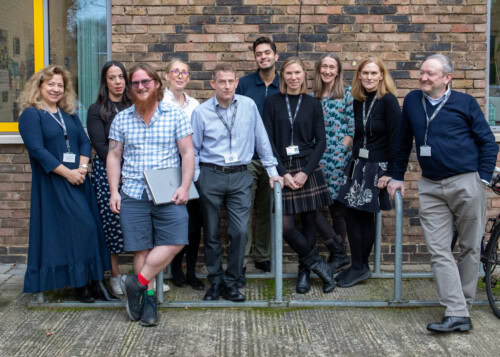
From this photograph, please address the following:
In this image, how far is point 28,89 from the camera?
480cm

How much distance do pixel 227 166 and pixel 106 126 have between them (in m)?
1.01

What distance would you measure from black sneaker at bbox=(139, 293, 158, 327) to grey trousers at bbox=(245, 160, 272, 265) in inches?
49.1

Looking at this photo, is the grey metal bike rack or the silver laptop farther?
the grey metal bike rack

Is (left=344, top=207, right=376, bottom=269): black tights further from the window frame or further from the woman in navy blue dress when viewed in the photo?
the window frame

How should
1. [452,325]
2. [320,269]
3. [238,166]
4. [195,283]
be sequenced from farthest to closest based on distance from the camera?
[195,283] < [320,269] < [238,166] < [452,325]

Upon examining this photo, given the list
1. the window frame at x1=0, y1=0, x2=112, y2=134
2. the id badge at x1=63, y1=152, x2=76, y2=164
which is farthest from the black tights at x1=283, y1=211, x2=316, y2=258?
the window frame at x1=0, y1=0, x2=112, y2=134

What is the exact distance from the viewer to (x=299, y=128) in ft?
16.5

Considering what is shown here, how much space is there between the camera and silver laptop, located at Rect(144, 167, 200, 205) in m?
4.41

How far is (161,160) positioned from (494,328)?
263cm

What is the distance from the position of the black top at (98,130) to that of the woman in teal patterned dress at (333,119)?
5.88ft

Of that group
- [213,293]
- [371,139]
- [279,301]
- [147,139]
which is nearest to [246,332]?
[279,301]

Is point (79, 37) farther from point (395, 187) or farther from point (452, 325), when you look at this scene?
point (452, 325)

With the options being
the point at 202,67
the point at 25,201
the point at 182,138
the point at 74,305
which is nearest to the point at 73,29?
the point at 202,67

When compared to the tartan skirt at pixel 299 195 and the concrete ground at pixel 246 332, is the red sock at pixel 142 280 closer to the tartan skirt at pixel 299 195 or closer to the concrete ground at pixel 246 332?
the concrete ground at pixel 246 332
